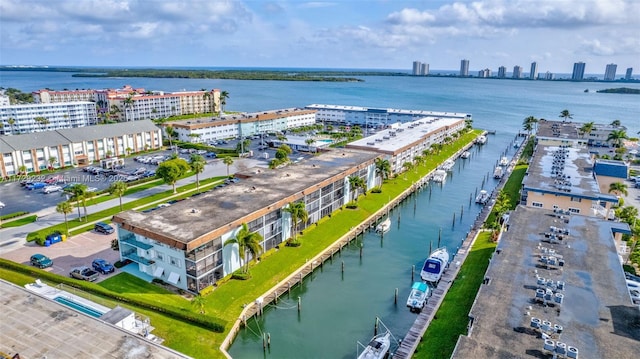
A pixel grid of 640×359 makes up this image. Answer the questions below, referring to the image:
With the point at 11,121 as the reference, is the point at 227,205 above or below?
below

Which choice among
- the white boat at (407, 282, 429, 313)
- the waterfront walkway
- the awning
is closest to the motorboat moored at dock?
the waterfront walkway

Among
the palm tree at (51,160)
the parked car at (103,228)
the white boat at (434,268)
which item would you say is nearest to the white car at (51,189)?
the palm tree at (51,160)

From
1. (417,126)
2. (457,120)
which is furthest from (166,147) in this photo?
(457,120)

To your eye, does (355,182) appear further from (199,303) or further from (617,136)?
(617,136)

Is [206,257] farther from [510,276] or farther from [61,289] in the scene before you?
[510,276]

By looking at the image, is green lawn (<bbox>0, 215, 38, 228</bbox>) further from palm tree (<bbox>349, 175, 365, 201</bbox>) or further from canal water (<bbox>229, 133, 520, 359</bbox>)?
palm tree (<bbox>349, 175, 365, 201</bbox>)

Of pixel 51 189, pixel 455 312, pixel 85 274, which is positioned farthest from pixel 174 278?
pixel 51 189
